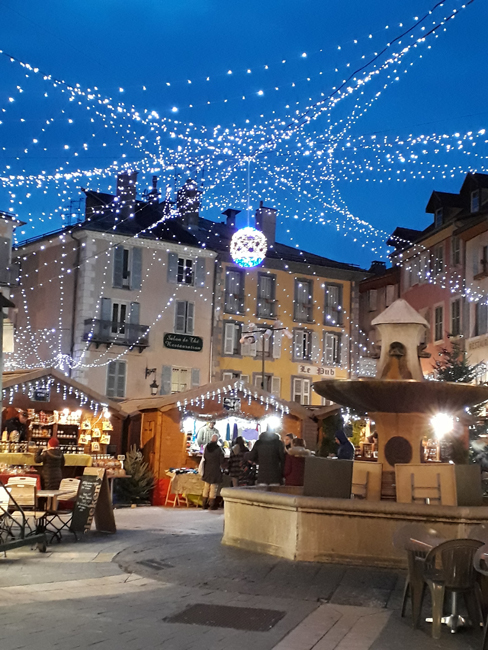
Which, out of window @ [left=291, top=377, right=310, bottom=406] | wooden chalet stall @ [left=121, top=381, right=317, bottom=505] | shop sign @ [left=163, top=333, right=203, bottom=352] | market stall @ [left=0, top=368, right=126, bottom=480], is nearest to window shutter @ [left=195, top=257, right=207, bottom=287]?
shop sign @ [left=163, top=333, right=203, bottom=352]

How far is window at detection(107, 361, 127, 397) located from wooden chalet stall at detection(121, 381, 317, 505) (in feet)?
31.7

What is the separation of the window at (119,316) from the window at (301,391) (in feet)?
29.4

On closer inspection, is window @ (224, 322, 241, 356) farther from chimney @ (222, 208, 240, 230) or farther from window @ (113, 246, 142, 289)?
chimney @ (222, 208, 240, 230)

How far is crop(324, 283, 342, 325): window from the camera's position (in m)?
42.0

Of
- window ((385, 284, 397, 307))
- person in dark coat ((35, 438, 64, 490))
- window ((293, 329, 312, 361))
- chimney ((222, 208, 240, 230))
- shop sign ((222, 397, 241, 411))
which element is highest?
chimney ((222, 208, 240, 230))

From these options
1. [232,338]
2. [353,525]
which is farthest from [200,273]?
[353,525]

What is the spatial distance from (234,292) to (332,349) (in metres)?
6.08

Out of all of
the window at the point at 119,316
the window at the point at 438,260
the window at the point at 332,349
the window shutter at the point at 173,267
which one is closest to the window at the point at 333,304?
the window at the point at 332,349

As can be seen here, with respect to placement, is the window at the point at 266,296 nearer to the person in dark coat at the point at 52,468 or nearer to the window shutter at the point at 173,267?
the window shutter at the point at 173,267

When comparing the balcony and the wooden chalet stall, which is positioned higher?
the balcony

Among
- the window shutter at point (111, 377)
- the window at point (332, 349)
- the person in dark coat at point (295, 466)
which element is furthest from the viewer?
the window at point (332, 349)

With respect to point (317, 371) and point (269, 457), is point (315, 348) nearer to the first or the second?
point (317, 371)

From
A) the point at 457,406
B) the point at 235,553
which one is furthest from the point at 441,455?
the point at 235,553

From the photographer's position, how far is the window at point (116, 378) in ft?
115
